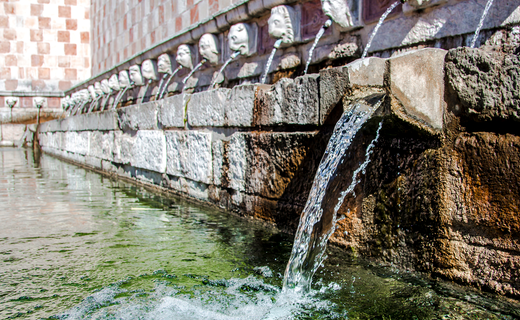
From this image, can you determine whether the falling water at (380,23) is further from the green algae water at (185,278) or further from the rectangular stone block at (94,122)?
the rectangular stone block at (94,122)

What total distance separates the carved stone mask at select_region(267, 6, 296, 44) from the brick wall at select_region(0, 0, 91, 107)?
529 inches

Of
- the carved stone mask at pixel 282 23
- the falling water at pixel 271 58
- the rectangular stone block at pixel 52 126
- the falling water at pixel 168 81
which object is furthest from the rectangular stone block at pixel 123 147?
the rectangular stone block at pixel 52 126

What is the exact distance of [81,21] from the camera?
15406 millimetres

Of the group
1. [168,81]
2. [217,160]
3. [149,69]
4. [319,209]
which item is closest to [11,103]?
[149,69]

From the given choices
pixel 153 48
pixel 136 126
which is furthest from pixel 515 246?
pixel 153 48

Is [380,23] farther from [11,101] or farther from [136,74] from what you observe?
[11,101]

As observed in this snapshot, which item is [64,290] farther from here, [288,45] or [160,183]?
[160,183]

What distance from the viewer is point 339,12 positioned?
10.2 feet

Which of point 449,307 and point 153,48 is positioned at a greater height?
point 153,48

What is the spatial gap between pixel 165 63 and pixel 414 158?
4311 mm

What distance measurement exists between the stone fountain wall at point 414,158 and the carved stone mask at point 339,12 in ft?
2.16

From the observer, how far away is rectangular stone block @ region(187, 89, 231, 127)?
372 centimetres

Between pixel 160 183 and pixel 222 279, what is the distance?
9.99 feet

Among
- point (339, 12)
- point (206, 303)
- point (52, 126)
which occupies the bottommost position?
point (206, 303)
